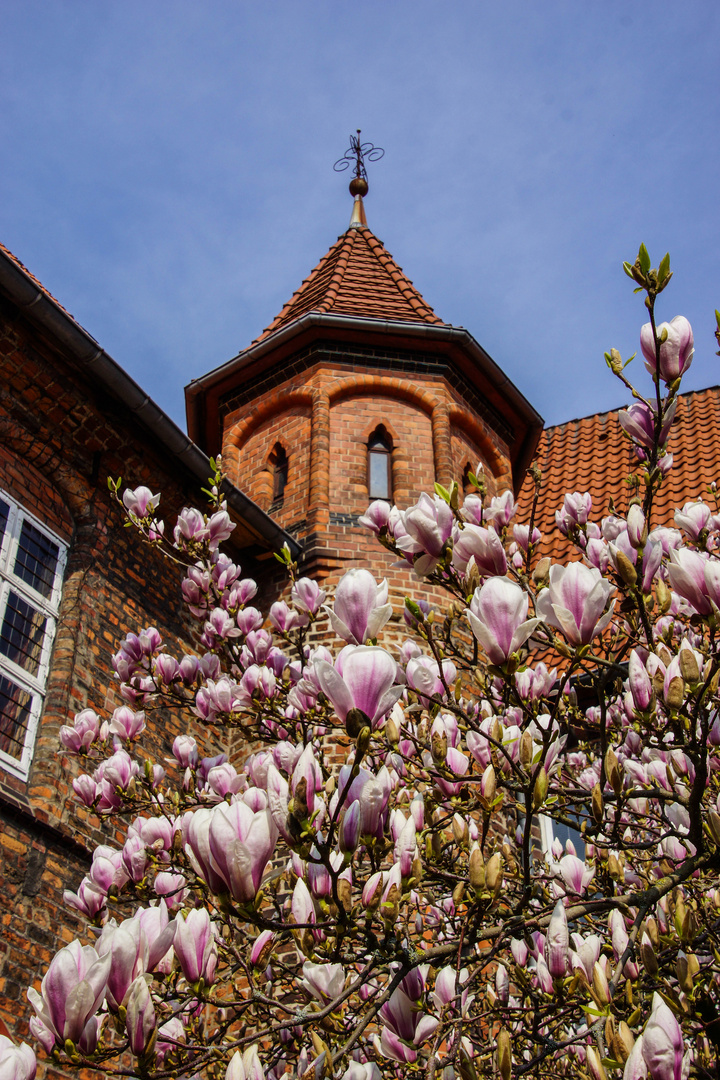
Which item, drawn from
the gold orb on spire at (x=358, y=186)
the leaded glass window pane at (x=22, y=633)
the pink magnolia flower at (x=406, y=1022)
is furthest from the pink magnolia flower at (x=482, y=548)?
the gold orb on spire at (x=358, y=186)

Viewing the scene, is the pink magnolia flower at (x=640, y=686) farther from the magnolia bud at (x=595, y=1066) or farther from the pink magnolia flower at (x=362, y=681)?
the pink magnolia flower at (x=362, y=681)

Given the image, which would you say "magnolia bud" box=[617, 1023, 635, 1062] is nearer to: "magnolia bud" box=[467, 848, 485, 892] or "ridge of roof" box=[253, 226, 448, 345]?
"magnolia bud" box=[467, 848, 485, 892]

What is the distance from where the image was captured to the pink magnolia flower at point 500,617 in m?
1.96

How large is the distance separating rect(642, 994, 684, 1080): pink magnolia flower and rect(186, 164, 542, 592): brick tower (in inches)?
269

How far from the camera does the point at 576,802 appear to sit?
10.9 ft

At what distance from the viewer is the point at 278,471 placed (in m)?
10.3

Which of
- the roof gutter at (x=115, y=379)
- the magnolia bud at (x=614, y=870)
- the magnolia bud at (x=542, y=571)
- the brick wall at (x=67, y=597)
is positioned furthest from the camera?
the roof gutter at (x=115, y=379)

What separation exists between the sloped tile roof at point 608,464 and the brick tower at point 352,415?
3.62 feet

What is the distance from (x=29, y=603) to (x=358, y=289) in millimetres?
6999

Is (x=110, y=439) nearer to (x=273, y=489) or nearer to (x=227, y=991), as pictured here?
(x=273, y=489)

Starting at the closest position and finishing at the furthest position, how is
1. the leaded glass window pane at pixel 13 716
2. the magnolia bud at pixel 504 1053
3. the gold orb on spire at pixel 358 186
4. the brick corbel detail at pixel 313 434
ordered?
the magnolia bud at pixel 504 1053 → the leaded glass window pane at pixel 13 716 → the brick corbel detail at pixel 313 434 → the gold orb on spire at pixel 358 186

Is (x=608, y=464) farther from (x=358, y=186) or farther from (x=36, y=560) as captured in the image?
(x=36, y=560)

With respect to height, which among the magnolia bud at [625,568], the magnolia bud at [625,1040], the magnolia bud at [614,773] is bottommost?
the magnolia bud at [625,1040]

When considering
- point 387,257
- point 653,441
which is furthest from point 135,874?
point 387,257
